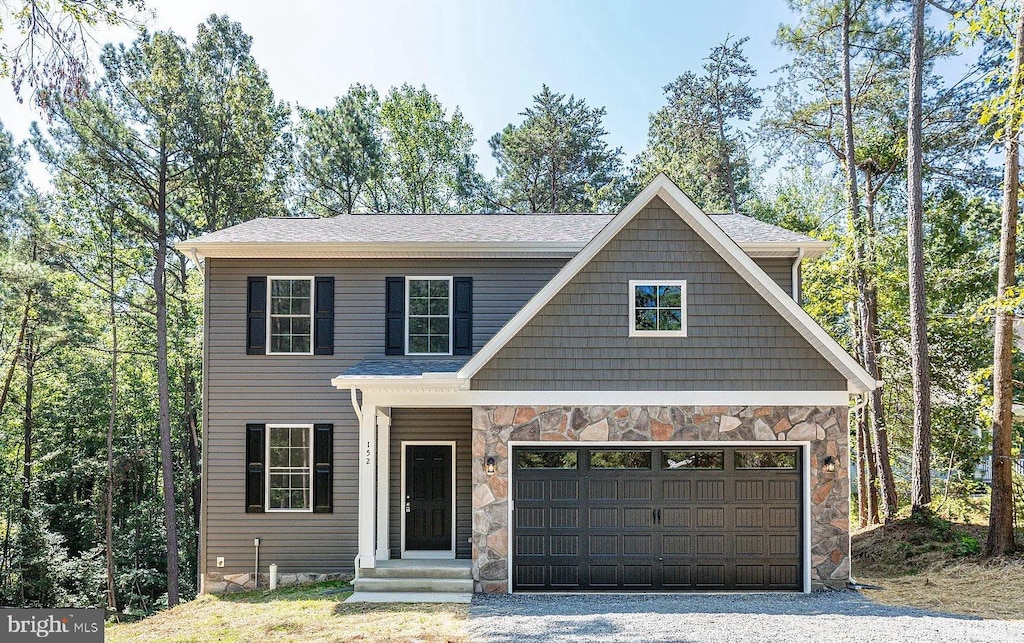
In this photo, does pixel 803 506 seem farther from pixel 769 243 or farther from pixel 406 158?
pixel 406 158

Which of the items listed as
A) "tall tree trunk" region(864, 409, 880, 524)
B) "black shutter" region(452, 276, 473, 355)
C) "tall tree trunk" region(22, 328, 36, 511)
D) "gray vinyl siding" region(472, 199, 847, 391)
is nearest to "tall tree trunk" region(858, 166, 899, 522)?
"tall tree trunk" region(864, 409, 880, 524)

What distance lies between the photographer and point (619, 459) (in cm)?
996

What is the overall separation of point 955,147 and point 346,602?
16725mm

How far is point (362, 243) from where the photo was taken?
11.6m

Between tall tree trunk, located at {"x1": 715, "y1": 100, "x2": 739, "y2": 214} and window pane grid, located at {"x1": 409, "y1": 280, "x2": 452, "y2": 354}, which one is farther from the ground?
tall tree trunk, located at {"x1": 715, "y1": 100, "x2": 739, "y2": 214}

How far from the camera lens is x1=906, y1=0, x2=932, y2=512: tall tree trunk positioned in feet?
42.6

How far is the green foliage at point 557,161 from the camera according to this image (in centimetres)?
2697

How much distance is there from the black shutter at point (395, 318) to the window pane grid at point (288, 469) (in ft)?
6.24

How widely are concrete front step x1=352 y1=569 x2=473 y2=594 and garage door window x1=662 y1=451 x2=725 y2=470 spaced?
3059 mm

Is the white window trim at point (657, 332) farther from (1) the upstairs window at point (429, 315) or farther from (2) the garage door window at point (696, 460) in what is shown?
(1) the upstairs window at point (429, 315)

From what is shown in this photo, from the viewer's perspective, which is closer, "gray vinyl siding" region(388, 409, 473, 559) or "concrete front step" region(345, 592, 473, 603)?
"concrete front step" region(345, 592, 473, 603)

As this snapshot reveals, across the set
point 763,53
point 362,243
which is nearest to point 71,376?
point 362,243

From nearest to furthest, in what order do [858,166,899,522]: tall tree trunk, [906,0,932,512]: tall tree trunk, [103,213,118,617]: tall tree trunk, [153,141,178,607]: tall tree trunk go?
[906,0,932,512]: tall tree trunk < [858,166,899,522]: tall tree trunk < [153,141,178,607]: tall tree trunk < [103,213,118,617]: tall tree trunk

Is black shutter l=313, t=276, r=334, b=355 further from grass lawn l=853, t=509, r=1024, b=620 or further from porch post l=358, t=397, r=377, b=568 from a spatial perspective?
grass lawn l=853, t=509, r=1024, b=620
